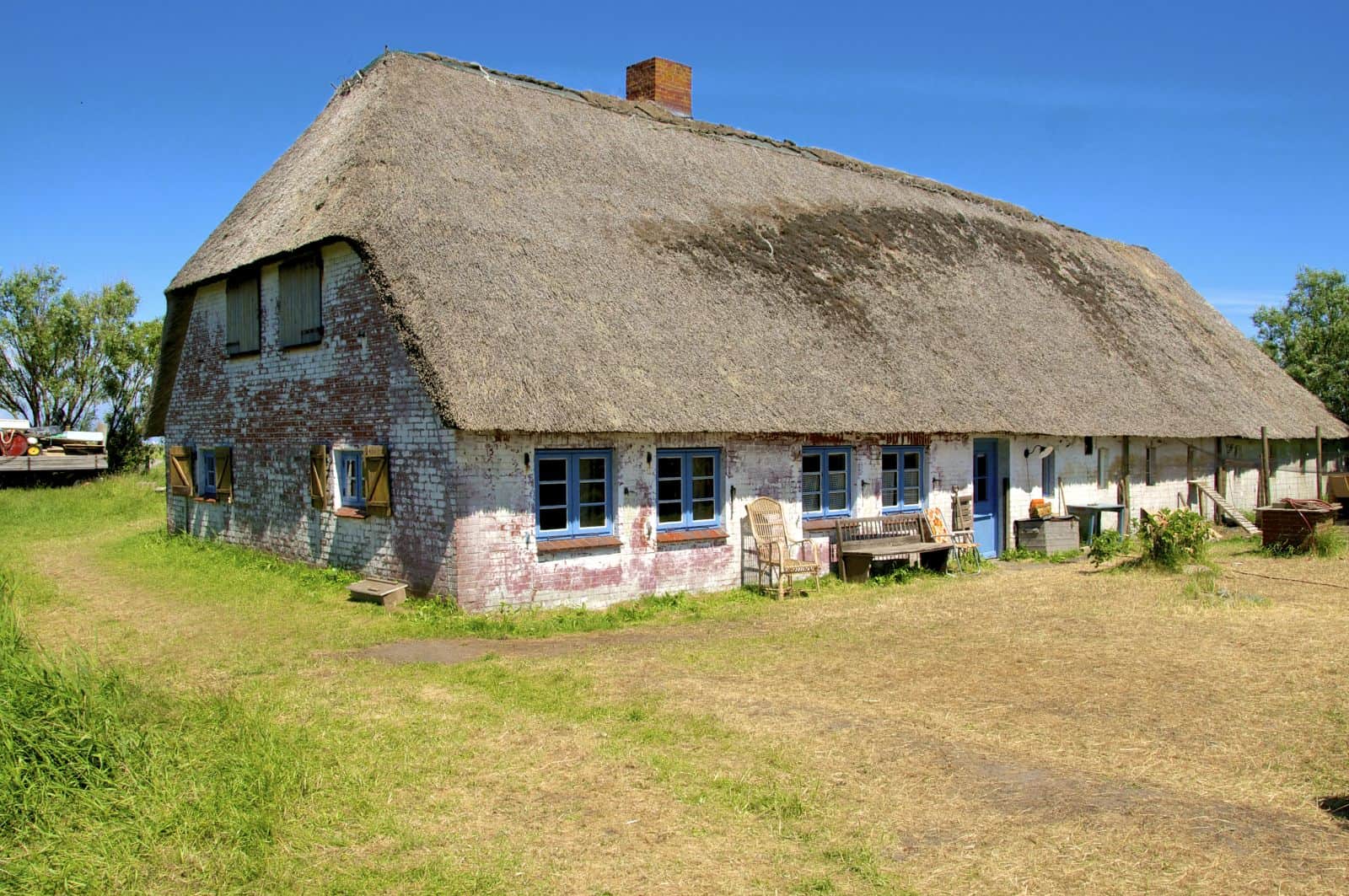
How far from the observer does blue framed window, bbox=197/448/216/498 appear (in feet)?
52.4

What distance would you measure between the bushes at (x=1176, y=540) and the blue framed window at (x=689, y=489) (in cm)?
625

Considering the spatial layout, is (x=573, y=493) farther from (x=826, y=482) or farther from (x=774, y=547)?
(x=826, y=482)

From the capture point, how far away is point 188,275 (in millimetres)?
15797

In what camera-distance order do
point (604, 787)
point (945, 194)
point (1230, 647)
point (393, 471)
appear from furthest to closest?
1. point (945, 194)
2. point (393, 471)
3. point (1230, 647)
4. point (604, 787)

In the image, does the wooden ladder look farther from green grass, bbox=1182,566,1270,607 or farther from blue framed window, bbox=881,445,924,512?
blue framed window, bbox=881,445,924,512

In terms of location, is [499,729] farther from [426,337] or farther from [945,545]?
[945,545]

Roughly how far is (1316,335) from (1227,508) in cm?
1706

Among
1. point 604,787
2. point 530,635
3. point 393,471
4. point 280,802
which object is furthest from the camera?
point 393,471

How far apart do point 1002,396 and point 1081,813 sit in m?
11.0

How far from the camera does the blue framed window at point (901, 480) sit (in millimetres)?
14492

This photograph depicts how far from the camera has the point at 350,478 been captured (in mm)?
12555

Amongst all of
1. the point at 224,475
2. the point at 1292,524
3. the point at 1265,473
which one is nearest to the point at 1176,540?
the point at 1292,524

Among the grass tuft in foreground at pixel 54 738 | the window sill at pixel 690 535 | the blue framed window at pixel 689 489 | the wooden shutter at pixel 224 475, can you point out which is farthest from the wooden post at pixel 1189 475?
the grass tuft in foreground at pixel 54 738

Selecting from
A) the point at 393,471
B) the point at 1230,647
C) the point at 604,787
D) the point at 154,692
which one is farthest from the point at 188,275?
the point at 1230,647
